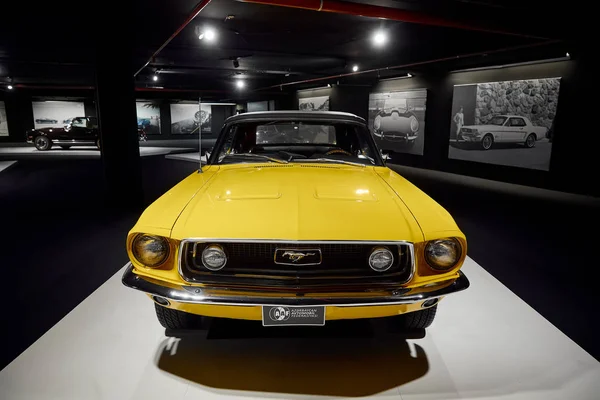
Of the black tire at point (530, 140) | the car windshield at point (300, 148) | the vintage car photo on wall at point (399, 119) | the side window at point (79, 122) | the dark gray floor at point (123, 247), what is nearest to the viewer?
the dark gray floor at point (123, 247)

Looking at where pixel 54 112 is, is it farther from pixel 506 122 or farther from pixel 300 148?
pixel 300 148

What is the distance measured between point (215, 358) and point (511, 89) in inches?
349

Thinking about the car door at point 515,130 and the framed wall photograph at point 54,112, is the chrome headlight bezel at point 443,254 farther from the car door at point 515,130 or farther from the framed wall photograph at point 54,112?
the framed wall photograph at point 54,112

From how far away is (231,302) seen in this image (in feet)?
6.55

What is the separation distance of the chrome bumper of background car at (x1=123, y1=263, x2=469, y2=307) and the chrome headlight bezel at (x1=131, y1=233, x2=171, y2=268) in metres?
0.13

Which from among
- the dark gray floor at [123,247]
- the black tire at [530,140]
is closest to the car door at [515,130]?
the black tire at [530,140]

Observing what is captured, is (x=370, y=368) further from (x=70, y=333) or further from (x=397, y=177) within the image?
(x=70, y=333)

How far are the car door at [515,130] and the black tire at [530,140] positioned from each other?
0.44 feet

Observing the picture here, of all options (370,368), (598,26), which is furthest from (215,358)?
(598,26)

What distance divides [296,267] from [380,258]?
0.44 metres

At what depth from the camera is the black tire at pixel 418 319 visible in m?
2.51

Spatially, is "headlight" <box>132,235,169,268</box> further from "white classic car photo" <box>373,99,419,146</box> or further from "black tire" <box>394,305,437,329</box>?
"white classic car photo" <box>373,99,419,146</box>

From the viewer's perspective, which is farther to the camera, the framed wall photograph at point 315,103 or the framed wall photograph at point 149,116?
the framed wall photograph at point 149,116

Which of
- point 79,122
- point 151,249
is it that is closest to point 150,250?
point 151,249
